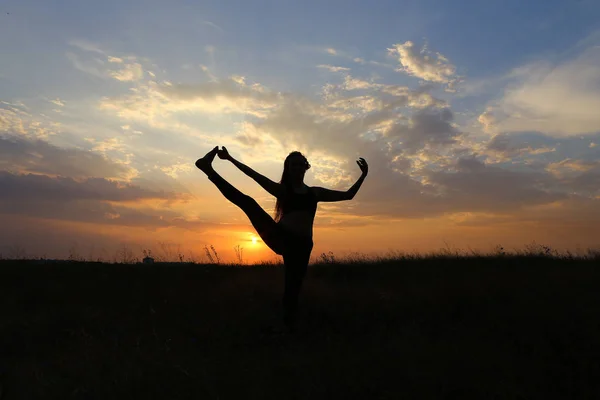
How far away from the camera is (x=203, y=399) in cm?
475

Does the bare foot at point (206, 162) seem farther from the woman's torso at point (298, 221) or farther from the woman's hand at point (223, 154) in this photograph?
the woman's torso at point (298, 221)

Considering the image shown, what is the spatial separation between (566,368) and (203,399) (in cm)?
454

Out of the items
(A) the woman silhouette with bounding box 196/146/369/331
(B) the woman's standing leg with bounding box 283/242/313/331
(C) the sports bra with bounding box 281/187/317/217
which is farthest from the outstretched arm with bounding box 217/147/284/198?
(B) the woman's standing leg with bounding box 283/242/313/331

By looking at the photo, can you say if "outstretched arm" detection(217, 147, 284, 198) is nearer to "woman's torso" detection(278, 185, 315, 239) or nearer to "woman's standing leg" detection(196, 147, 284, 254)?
"woman's standing leg" detection(196, 147, 284, 254)

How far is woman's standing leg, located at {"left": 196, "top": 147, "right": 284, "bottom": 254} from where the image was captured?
632cm

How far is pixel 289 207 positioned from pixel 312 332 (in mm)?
2365

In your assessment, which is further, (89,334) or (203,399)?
(89,334)

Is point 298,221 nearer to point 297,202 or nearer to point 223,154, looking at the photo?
point 297,202

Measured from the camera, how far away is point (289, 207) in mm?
6777

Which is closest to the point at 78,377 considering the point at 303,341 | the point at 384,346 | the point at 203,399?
the point at 203,399

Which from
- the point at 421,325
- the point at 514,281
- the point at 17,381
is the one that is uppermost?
the point at 514,281

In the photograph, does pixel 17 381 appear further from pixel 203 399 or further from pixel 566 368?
pixel 566 368

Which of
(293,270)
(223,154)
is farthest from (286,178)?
(293,270)

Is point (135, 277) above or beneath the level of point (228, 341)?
above
